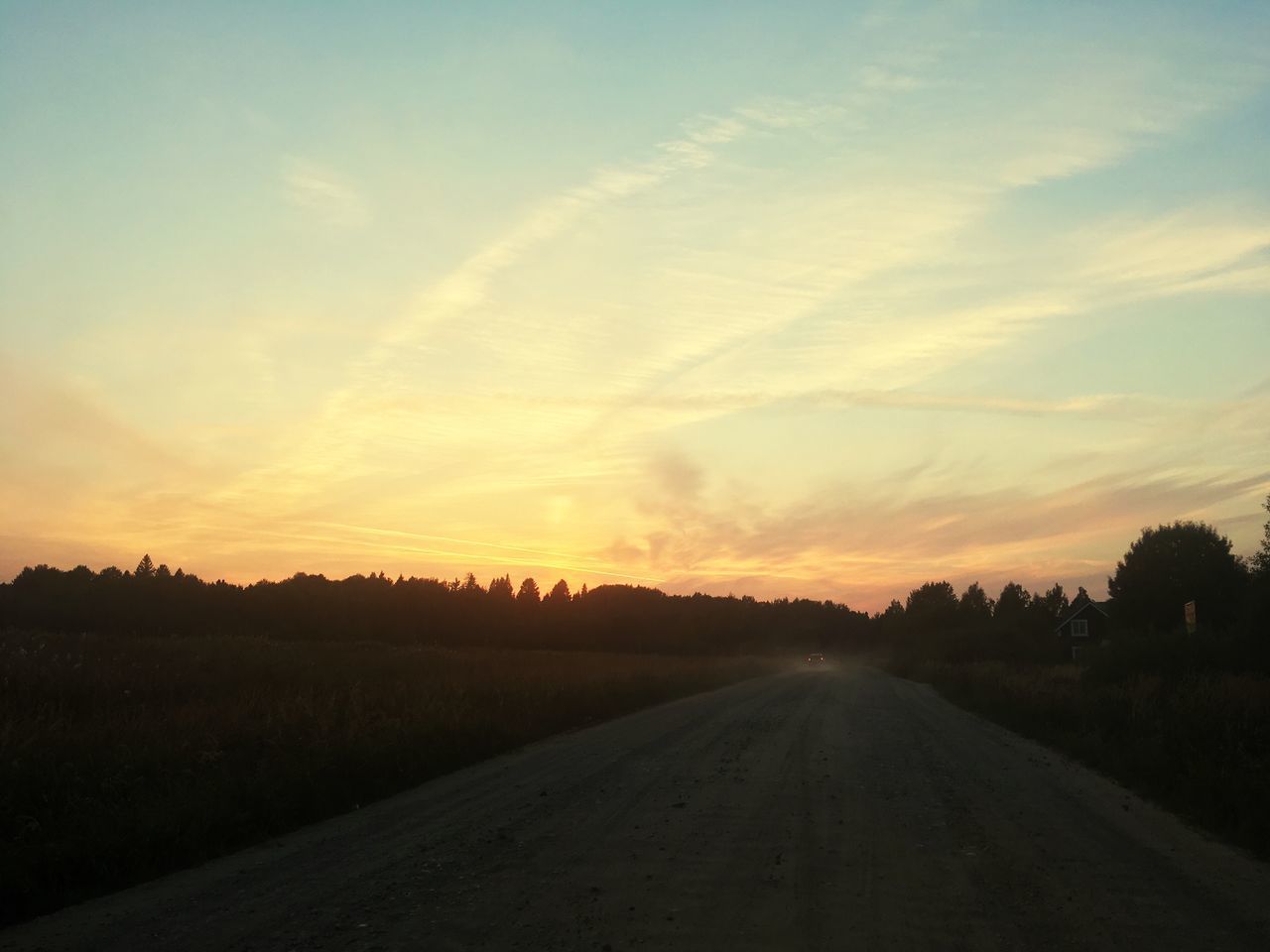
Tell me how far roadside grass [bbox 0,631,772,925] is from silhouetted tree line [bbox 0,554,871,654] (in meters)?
28.9

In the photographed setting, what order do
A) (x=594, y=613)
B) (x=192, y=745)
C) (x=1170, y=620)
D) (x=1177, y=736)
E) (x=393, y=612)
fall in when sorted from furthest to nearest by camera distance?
(x=594, y=613) → (x=393, y=612) → (x=1170, y=620) → (x=1177, y=736) → (x=192, y=745)

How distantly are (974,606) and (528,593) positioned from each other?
205 ft

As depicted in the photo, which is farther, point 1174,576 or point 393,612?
point 393,612

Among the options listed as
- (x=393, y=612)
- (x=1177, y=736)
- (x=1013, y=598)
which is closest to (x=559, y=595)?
(x=393, y=612)

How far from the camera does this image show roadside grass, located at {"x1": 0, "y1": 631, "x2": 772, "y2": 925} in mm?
8922

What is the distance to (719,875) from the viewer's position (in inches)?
304

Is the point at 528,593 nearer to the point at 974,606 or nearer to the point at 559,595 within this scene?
the point at 559,595

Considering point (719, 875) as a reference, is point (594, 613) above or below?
above

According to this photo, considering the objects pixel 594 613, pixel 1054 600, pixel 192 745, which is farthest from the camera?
pixel 1054 600

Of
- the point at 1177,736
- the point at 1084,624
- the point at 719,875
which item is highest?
the point at 1084,624

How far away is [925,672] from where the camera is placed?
2199 inches

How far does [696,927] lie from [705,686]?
33.0 m

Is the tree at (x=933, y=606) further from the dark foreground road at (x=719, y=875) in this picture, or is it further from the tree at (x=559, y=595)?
the dark foreground road at (x=719, y=875)

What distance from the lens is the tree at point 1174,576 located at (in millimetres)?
60250
